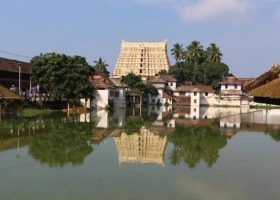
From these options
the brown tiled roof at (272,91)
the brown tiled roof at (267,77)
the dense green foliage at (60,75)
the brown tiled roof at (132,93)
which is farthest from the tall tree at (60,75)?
the brown tiled roof at (272,91)

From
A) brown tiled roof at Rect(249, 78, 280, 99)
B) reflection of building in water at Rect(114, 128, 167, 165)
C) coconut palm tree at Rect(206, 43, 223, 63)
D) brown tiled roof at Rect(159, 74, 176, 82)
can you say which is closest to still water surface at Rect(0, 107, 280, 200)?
reflection of building in water at Rect(114, 128, 167, 165)

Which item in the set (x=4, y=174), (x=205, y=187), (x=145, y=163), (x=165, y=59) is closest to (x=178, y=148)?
(x=145, y=163)

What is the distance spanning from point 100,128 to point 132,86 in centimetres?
4214

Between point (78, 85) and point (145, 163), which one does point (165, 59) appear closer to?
point (78, 85)

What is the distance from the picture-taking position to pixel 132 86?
232 ft

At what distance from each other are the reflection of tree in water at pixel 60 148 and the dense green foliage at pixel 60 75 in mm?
17183

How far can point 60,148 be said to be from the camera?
19.7 metres

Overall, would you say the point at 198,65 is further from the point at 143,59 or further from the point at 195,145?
the point at 195,145

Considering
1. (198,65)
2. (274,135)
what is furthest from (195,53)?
(274,135)

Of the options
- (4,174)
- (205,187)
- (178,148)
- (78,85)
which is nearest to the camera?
(205,187)

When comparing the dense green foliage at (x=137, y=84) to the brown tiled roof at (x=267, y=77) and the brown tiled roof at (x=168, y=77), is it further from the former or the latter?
the brown tiled roof at (x=267, y=77)

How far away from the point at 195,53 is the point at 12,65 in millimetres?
50430

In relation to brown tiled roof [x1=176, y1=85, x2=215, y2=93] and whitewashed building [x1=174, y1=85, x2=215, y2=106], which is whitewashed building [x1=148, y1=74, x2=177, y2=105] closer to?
whitewashed building [x1=174, y1=85, x2=215, y2=106]

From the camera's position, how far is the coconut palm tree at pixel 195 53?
8869cm
